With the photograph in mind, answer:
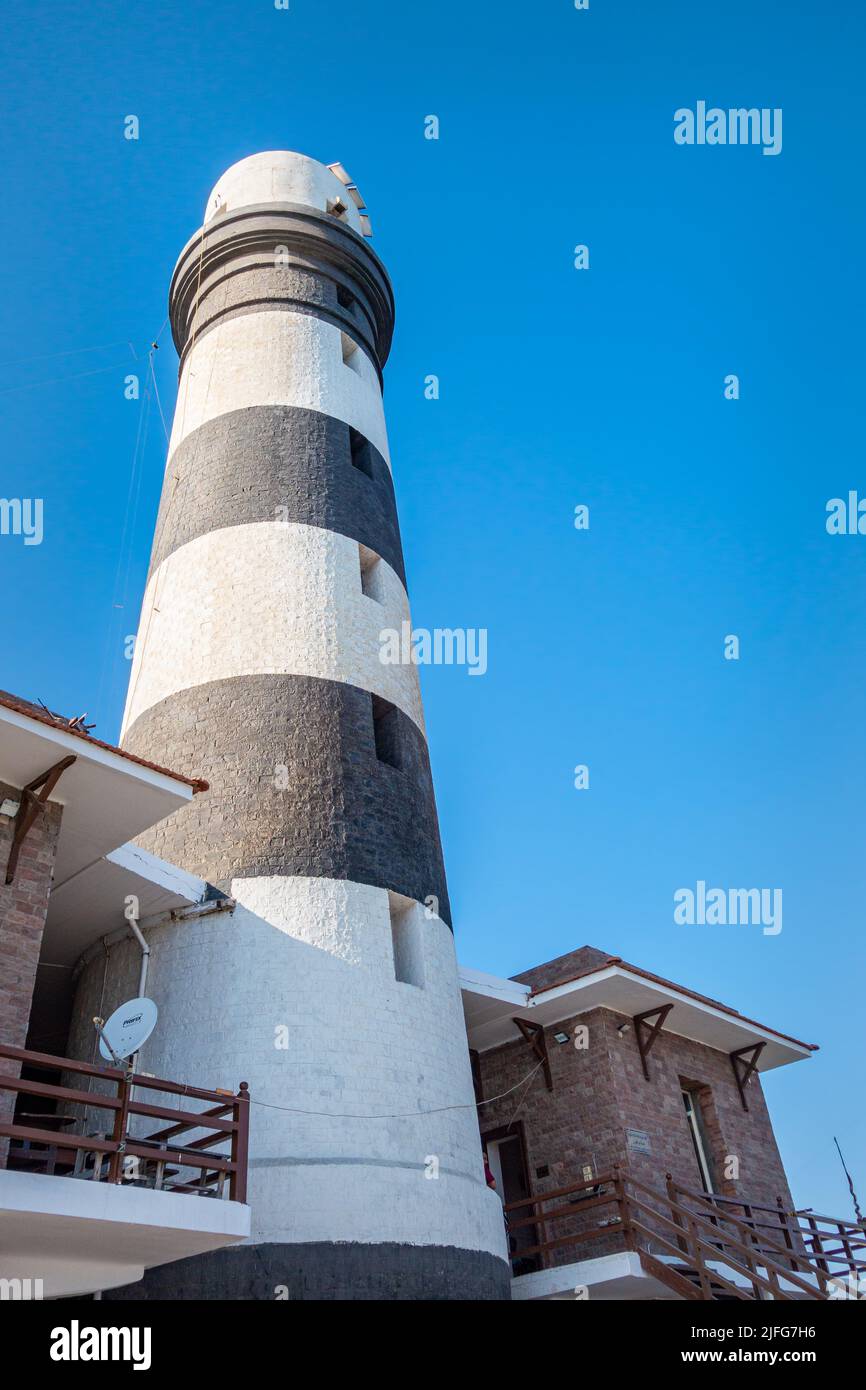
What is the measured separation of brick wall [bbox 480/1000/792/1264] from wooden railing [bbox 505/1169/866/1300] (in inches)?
10.7

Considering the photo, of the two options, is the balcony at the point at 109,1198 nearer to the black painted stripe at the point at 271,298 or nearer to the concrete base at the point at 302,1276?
the concrete base at the point at 302,1276

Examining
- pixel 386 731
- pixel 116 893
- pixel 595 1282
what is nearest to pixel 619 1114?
pixel 595 1282

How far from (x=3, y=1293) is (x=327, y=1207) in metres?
3.11

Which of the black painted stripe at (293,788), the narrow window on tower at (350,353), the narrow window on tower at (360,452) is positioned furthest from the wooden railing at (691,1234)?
the narrow window on tower at (350,353)

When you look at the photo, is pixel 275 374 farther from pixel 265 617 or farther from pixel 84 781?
pixel 84 781

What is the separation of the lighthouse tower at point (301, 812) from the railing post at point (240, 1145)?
103cm

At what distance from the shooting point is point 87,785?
10.8 metres

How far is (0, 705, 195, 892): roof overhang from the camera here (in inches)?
398

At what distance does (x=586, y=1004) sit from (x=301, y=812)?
5919mm

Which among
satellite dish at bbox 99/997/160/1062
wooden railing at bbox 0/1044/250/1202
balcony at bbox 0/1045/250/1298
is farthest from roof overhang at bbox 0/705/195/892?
balcony at bbox 0/1045/250/1298

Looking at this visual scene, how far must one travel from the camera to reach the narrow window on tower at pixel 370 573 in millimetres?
16328

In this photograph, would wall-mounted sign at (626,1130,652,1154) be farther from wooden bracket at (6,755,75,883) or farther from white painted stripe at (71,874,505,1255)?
A: wooden bracket at (6,755,75,883)

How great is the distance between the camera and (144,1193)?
351 inches
